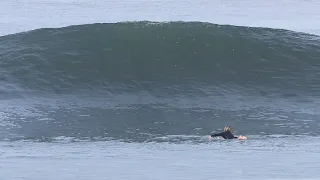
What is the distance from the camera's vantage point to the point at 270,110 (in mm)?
29141

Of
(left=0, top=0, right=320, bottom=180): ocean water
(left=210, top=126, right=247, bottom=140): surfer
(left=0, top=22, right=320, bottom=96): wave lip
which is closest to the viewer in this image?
(left=0, top=0, right=320, bottom=180): ocean water

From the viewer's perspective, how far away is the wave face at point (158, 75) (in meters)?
27.5

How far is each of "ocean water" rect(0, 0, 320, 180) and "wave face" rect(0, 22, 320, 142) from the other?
0.13ft

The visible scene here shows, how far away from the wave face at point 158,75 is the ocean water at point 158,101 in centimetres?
4

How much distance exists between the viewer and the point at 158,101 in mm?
30422

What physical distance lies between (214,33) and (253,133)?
11.6 metres

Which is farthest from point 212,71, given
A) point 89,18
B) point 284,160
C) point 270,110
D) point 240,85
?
point 89,18

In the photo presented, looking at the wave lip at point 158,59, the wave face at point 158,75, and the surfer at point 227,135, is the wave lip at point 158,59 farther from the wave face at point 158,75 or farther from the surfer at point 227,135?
the surfer at point 227,135

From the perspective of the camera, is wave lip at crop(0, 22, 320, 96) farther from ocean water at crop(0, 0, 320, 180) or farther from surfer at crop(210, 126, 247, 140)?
surfer at crop(210, 126, 247, 140)

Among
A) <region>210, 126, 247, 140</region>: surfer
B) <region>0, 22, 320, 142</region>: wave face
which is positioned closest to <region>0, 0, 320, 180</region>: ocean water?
<region>0, 22, 320, 142</region>: wave face

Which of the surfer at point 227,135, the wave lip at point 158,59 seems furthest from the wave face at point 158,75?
the surfer at point 227,135

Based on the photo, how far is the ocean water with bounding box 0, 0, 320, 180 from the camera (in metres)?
21.1

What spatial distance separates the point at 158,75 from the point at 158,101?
2826 millimetres

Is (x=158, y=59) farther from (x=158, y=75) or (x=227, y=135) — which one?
(x=227, y=135)
